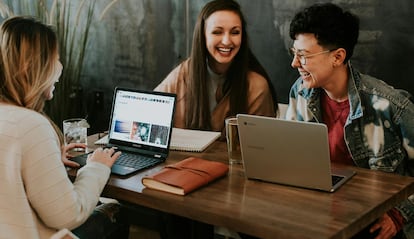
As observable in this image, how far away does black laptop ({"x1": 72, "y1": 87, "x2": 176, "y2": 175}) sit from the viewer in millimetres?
2146

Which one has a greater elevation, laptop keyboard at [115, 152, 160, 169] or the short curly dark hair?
the short curly dark hair

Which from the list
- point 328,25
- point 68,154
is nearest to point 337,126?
point 328,25

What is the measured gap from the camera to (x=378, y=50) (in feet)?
8.71

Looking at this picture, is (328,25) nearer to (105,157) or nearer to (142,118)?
(142,118)

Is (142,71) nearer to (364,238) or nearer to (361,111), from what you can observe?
(361,111)

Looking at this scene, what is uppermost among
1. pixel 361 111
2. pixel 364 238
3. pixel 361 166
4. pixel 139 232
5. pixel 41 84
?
pixel 41 84

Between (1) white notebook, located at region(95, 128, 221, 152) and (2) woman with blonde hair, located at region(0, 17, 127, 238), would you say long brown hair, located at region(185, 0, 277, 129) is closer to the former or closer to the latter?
(1) white notebook, located at region(95, 128, 221, 152)

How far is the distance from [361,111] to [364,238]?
44 cm

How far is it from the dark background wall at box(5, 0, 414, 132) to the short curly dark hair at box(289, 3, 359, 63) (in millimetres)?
473

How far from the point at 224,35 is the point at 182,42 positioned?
65cm

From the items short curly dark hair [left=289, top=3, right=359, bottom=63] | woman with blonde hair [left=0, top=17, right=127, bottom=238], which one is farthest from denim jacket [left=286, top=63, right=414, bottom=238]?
woman with blonde hair [left=0, top=17, right=127, bottom=238]

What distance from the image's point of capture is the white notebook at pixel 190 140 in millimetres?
2230

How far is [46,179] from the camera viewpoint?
159 cm

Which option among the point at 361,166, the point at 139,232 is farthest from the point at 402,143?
the point at 139,232
